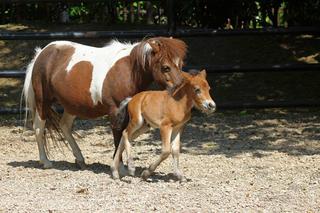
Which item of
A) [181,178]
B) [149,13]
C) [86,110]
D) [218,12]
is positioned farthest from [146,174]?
[149,13]

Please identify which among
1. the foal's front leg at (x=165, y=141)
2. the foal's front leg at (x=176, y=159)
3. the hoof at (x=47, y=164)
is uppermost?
the foal's front leg at (x=165, y=141)

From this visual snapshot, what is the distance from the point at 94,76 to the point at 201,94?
122 centimetres

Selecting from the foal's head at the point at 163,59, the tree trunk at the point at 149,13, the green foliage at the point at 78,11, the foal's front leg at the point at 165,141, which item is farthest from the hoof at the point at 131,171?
the green foliage at the point at 78,11

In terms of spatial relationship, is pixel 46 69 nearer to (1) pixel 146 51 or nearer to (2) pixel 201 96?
(1) pixel 146 51

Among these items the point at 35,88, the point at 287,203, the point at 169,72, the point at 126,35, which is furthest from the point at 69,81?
the point at 126,35

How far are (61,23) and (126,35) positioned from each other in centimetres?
453

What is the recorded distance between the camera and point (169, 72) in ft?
20.8

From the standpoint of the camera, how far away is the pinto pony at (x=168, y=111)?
6.00 metres

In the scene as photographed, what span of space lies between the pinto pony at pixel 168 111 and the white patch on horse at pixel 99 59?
455 millimetres

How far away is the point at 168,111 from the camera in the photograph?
608cm

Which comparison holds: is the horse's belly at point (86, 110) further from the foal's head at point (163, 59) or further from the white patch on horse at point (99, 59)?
the foal's head at point (163, 59)

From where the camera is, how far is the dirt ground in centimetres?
545

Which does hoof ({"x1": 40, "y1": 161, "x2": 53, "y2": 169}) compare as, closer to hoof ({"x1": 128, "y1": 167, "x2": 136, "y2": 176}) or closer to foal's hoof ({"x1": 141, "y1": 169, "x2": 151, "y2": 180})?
hoof ({"x1": 128, "y1": 167, "x2": 136, "y2": 176})

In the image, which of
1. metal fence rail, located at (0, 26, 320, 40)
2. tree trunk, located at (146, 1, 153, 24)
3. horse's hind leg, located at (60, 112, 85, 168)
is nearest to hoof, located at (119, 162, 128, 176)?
horse's hind leg, located at (60, 112, 85, 168)
